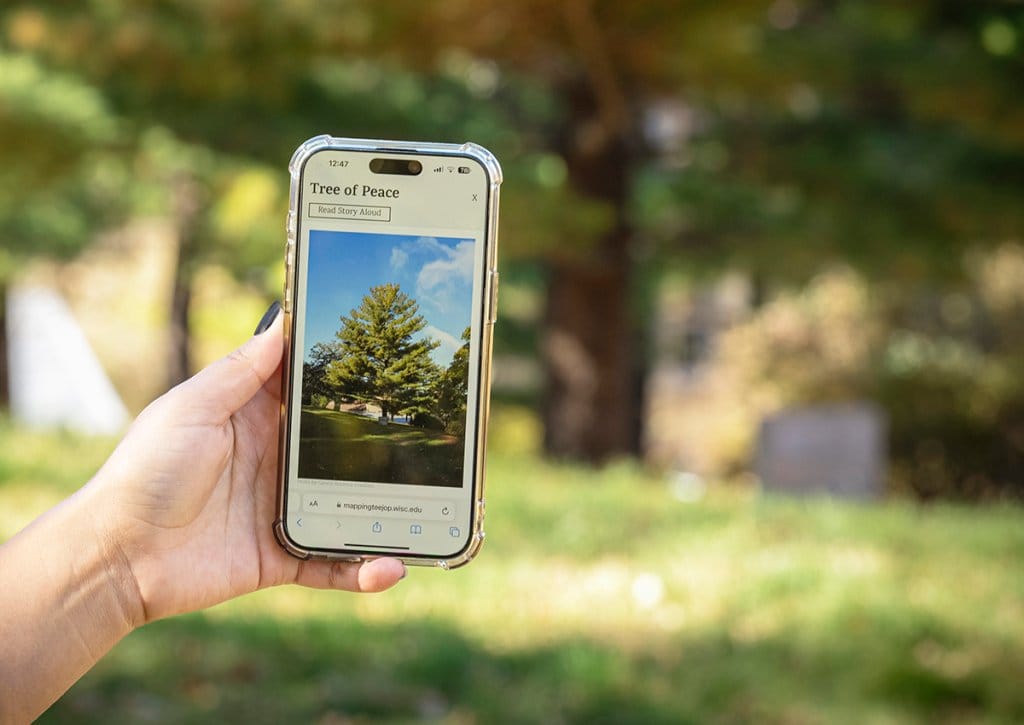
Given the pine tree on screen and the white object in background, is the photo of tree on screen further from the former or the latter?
the white object in background

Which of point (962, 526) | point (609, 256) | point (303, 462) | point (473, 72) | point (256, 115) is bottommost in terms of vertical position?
point (962, 526)

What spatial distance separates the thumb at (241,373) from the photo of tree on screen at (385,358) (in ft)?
0.17

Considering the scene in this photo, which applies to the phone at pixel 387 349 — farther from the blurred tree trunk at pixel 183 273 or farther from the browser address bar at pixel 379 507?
the blurred tree trunk at pixel 183 273

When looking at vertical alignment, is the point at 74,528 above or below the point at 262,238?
below

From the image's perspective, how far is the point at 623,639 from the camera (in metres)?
4.50

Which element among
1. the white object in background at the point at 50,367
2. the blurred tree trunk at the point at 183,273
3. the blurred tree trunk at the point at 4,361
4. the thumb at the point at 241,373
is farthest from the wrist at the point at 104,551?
the blurred tree trunk at the point at 4,361

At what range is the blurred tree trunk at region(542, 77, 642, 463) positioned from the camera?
845 centimetres

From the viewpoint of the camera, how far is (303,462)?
71.6 inches

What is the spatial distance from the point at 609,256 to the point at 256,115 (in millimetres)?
2617

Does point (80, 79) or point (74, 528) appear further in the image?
point (80, 79)

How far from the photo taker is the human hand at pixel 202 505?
1701 millimetres

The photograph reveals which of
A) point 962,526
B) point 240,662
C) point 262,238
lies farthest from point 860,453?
point 240,662

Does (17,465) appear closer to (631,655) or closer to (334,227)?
(631,655)

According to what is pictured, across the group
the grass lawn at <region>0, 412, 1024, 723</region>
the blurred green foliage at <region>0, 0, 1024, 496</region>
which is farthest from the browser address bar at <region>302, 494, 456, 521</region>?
the blurred green foliage at <region>0, 0, 1024, 496</region>
